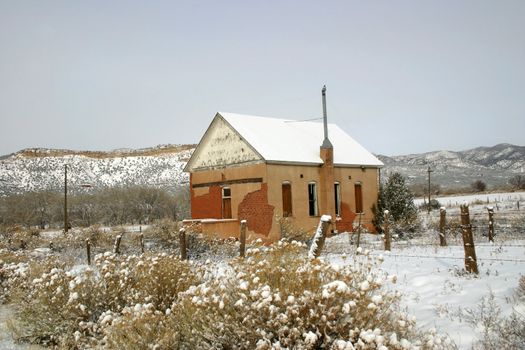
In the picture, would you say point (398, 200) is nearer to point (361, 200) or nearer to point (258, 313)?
point (361, 200)

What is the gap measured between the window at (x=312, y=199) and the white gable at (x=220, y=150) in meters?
3.58

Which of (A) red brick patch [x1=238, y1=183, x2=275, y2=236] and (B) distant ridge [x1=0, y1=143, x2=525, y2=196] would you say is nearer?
(A) red brick patch [x1=238, y1=183, x2=275, y2=236]

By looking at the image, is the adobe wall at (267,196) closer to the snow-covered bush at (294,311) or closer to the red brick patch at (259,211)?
the red brick patch at (259,211)

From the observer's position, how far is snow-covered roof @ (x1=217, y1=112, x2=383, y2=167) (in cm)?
2131

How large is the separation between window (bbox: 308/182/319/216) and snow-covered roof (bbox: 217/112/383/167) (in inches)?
51.4

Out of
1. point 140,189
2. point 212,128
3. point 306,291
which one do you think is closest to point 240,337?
point 306,291

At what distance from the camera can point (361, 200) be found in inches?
978

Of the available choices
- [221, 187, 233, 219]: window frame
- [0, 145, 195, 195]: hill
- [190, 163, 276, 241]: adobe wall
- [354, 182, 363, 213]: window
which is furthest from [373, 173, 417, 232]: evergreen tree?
[0, 145, 195, 195]: hill

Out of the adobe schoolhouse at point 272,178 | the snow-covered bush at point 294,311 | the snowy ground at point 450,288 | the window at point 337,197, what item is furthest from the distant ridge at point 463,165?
the snow-covered bush at point 294,311

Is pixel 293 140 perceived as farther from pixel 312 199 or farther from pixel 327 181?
pixel 312 199

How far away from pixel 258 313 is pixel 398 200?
21.4 m

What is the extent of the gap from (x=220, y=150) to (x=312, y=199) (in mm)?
5310

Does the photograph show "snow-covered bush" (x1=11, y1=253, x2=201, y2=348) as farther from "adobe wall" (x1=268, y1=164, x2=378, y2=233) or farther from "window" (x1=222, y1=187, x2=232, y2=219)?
"window" (x1=222, y1=187, x2=232, y2=219)

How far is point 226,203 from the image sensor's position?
74.1ft
